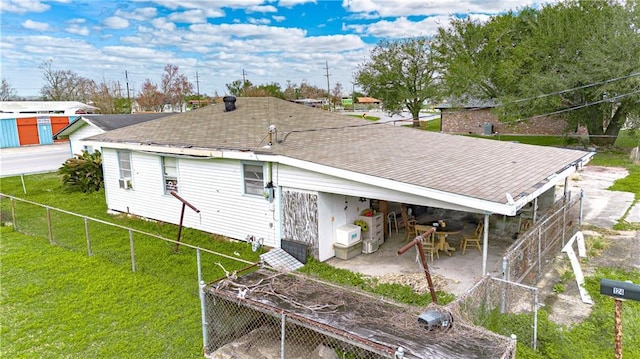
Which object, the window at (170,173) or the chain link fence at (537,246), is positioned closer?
the chain link fence at (537,246)

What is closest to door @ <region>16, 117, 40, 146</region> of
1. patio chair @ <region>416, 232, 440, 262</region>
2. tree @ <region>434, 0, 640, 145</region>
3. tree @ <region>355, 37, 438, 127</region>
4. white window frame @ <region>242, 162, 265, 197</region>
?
tree @ <region>355, 37, 438, 127</region>

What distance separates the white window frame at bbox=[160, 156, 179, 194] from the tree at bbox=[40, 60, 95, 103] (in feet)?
206

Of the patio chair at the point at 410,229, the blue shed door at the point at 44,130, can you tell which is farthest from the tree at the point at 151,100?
the patio chair at the point at 410,229

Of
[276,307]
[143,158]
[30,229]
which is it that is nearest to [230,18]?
[143,158]

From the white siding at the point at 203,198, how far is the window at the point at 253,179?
14 centimetres

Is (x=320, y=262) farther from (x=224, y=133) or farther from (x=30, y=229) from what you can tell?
(x=30, y=229)

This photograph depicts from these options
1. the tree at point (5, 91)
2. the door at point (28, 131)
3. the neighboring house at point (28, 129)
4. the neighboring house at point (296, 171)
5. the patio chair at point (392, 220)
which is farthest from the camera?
the tree at point (5, 91)

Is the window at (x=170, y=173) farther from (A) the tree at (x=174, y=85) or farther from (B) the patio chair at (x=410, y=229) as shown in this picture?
(A) the tree at (x=174, y=85)

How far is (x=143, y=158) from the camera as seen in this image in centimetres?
1276

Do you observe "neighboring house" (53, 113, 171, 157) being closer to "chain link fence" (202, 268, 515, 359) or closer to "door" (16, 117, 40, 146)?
"door" (16, 117, 40, 146)

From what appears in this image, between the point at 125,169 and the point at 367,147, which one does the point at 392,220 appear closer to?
the point at 367,147

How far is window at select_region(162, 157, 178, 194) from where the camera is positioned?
39.8 ft

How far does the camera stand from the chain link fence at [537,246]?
7.14 meters

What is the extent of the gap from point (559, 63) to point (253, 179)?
20.7 metres
